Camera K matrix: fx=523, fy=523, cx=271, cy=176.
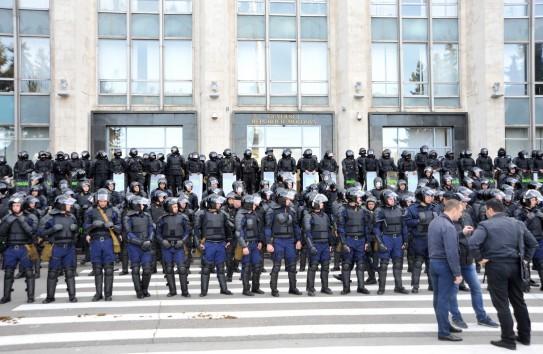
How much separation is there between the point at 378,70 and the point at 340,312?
A: 19.1 m

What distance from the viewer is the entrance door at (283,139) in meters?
25.3

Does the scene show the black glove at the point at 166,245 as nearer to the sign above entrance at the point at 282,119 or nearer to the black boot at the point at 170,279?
the black boot at the point at 170,279

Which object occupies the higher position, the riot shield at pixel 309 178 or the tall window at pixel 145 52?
the tall window at pixel 145 52

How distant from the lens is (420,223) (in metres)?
11.2

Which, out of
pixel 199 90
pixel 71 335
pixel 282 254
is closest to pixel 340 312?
pixel 282 254

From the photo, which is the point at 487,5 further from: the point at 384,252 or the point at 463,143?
the point at 384,252

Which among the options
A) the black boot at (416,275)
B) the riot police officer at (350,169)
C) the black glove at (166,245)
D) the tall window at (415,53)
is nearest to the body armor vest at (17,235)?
the black glove at (166,245)

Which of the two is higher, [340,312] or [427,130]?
[427,130]

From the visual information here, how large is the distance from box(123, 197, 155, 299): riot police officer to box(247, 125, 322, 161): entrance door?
48.0ft

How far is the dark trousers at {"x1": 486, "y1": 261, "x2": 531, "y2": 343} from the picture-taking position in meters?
6.86

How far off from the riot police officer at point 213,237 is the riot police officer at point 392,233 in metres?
3.20

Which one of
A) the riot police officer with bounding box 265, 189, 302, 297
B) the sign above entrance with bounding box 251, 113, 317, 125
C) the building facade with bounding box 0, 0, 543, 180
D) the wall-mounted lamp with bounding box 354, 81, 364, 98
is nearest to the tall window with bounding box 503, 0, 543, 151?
the building facade with bounding box 0, 0, 543, 180

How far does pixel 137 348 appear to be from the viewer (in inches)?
277

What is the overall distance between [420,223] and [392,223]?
623 millimetres
